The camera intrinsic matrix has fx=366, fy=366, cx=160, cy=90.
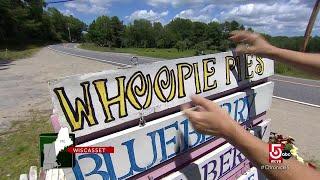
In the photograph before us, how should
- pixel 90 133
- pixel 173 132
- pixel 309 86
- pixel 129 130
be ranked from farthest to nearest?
1. pixel 309 86
2. pixel 173 132
3. pixel 129 130
4. pixel 90 133

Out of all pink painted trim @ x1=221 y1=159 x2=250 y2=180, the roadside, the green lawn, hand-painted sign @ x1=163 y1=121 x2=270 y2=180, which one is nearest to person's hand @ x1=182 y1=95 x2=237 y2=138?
hand-painted sign @ x1=163 y1=121 x2=270 y2=180

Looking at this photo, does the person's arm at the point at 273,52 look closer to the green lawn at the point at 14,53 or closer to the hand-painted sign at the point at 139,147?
the hand-painted sign at the point at 139,147

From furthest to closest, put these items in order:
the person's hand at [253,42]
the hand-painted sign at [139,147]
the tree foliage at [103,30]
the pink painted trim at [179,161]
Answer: the tree foliage at [103,30]
the person's hand at [253,42]
the pink painted trim at [179,161]
the hand-painted sign at [139,147]

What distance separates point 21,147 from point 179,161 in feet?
16.7

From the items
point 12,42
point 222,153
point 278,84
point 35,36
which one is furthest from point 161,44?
point 222,153

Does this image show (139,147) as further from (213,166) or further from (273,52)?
(273,52)

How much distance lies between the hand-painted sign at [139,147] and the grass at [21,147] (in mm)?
3647

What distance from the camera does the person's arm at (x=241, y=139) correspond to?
150 centimetres

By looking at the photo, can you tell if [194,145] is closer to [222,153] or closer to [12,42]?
[222,153]

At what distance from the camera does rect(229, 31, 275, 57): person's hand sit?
3046 mm

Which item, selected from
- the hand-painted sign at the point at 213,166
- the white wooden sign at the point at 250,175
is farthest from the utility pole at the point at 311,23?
the hand-painted sign at the point at 213,166

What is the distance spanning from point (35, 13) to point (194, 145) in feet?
288

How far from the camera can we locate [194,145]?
292 cm

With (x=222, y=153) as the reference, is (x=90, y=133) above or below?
above
